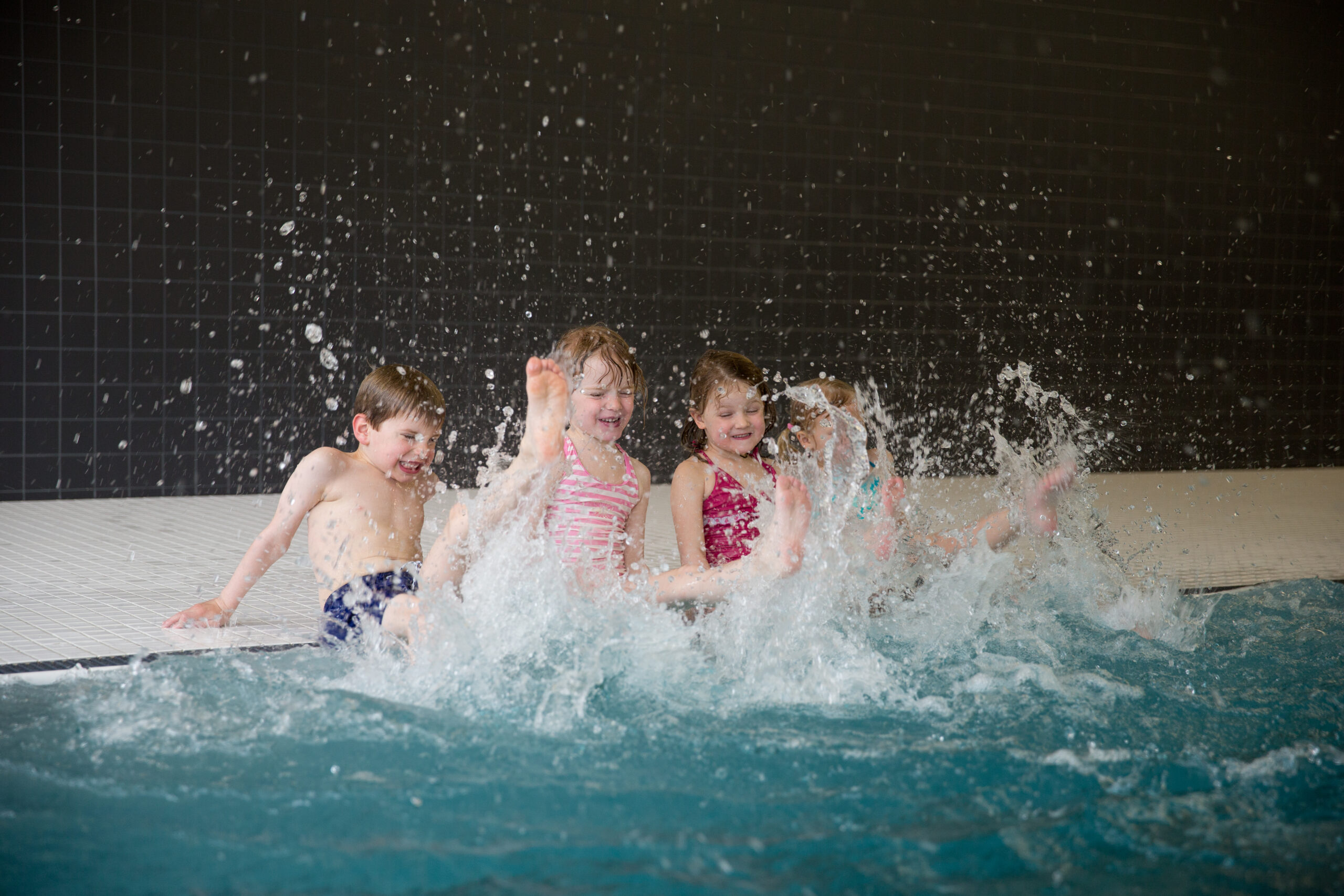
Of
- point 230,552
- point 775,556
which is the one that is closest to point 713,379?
point 775,556

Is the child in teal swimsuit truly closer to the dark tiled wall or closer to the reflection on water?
the reflection on water

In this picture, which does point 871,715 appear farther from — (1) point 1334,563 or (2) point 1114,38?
(2) point 1114,38

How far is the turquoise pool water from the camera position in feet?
4.32

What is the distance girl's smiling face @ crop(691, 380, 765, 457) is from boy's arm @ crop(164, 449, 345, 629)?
812 mm

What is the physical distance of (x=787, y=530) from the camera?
2.18 meters

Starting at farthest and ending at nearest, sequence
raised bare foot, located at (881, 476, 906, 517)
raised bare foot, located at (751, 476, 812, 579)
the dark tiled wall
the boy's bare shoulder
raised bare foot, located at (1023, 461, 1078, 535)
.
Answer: the dark tiled wall
raised bare foot, located at (881, 476, 906, 517)
raised bare foot, located at (1023, 461, 1078, 535)
the boy's bare shoulder
raised bare foot, located at (751, 476, 812, 579)

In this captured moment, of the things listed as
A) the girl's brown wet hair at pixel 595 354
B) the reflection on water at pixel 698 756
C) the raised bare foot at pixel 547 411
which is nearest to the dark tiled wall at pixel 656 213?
the girl's brown wet hair at pixel 595 354

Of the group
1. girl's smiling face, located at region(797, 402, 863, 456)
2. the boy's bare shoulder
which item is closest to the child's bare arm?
girl's smiling face, located at region(797, 402, 863, 456)

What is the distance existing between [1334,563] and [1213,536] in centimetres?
58

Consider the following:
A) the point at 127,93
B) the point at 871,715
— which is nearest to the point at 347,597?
the point at 871,715

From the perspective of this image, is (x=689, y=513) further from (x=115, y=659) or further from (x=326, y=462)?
(x=115, y=659)

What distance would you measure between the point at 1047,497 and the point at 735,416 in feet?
2.42

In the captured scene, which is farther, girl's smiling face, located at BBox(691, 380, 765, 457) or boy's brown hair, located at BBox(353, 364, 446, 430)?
girl's smiling face, located at BBox(691, 380, 765, 457)

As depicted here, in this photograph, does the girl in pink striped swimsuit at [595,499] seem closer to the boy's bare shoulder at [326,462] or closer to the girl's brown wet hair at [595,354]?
the girl's brown wet hair at [595,354]
